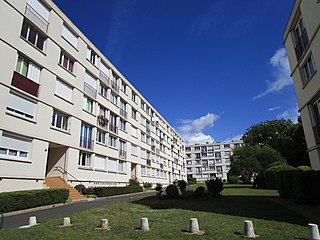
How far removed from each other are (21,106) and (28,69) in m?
3.02

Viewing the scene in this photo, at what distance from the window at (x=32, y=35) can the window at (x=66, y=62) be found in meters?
2.50

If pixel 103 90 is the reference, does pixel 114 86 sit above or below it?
above

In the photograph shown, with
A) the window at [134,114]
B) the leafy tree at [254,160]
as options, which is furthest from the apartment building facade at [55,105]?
the leafy tree at [254,160]

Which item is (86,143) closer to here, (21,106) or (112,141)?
(112,141)

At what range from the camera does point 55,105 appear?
66.3 feet

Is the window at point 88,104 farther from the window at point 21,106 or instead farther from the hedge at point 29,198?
the hedge at point 29,198

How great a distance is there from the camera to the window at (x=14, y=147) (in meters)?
15.1

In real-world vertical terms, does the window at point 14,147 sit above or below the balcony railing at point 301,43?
below

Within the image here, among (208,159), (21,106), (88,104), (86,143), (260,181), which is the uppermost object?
(208,159)

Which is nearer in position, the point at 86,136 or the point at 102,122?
the point at 86,136

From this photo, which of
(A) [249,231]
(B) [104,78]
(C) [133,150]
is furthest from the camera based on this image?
(C) [133,150]

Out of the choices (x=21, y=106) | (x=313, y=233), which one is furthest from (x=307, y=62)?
(x=21, y=106)

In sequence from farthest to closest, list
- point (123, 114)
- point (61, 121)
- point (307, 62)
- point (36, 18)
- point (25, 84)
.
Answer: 1. point (123, 114)
2. point (61, 121)
3. point (36, 18)
4. point (25, 84)
5. point (307, 62)

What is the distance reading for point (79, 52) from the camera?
81.4 ft
